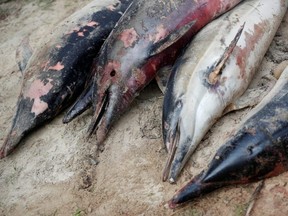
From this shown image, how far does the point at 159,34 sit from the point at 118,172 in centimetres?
134

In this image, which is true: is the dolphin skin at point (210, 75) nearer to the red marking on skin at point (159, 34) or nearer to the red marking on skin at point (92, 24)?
the red marking on skin at point (159, 34)

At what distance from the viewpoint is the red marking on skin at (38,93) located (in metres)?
Answer: 4.69

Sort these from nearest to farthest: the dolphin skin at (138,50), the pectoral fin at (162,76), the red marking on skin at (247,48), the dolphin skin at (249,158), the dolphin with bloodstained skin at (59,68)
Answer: the dolphin skin at (249,158) < the red marking on skin at (247,48) < the dolphin skin at (138,50) < the pectoral fin at (162,76) < the dolphin with bloodstained skin at (59,68)

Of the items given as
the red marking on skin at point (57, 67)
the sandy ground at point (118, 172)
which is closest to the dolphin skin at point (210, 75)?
the sandy ground at point (118, 172)

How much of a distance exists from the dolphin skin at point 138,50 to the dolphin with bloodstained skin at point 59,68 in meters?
0.38

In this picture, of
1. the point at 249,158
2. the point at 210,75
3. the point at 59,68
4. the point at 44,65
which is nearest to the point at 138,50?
the point at 210,75

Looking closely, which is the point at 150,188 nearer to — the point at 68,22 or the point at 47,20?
the point at 68,22

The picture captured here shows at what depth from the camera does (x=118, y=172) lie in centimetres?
406

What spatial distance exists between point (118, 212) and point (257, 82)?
178cm

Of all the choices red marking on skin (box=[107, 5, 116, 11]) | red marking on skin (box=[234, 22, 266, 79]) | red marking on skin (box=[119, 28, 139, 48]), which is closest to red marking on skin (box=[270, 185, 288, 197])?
red marking on skin (box=[234, 22, 266, 79])

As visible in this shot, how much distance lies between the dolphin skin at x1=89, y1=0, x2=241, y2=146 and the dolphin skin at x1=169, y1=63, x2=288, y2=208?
1.20 m

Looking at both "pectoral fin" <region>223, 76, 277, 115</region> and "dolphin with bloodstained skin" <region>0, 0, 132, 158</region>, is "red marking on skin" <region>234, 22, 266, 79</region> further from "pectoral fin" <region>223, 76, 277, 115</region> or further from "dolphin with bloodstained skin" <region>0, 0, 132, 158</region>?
"dolphin with bloodstained skin" <region>0, 0, 132, 158</region>

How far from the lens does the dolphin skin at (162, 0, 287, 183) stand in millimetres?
3871

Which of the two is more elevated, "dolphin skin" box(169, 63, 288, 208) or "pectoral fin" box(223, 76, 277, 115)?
"dolphin skin" box(169, 63, 288, 208)
